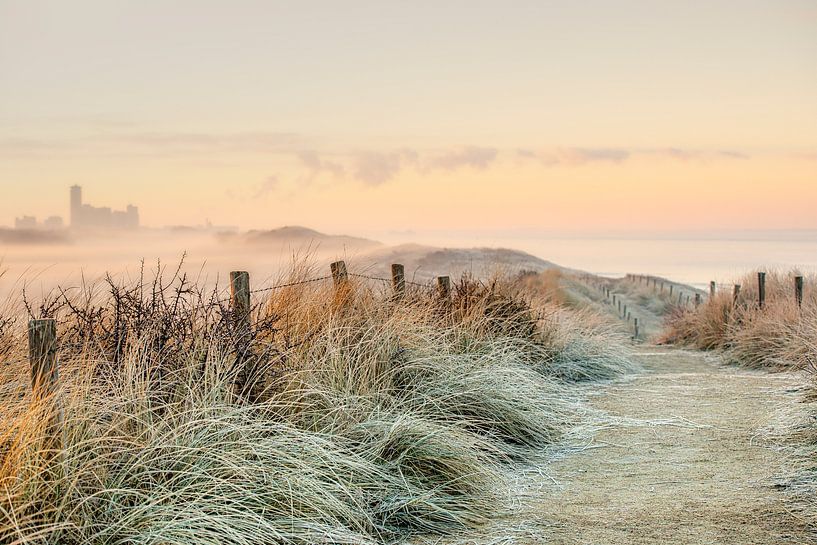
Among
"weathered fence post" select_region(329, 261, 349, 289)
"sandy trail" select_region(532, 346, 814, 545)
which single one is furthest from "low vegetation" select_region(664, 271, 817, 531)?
"weathered fence post" select_region(329, 261, 349, 289)

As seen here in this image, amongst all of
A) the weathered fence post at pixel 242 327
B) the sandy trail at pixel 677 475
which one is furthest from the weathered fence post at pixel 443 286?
the weathered fence post at pixel 242 327

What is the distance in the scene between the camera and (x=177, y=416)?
16.9 ft

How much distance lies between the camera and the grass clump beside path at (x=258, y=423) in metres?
4.30

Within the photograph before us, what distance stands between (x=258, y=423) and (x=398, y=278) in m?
5.24

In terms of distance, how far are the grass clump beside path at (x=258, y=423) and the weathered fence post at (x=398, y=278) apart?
3.58 feet

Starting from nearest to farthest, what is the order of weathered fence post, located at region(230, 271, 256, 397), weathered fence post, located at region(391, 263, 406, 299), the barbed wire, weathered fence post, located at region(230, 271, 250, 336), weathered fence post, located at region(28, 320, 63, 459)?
weathered fence post, located at region(28, 320, 63, 459) → weathered fence post, located at region(230, 271, 256, 397) → weathered fence post, located at region(230, 271, 250, 336) → the barbed wire → weathered fence post, located at region(391, 263, 406, 299)

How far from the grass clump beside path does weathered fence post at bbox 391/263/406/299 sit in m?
1.09

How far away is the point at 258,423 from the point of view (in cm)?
523

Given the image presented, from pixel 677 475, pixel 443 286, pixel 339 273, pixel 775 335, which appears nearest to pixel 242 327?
pixel 339 273

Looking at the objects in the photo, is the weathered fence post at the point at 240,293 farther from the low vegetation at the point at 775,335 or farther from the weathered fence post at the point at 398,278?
the low vegetation at the point at 775,335

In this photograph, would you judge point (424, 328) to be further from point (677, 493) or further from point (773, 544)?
point (773, 544)

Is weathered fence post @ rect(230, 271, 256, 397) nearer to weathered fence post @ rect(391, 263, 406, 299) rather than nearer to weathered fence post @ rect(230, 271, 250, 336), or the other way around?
weathered fence post @ rect(230, 271, 250, 336)

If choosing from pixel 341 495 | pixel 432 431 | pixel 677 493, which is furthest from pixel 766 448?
pixel 341 495

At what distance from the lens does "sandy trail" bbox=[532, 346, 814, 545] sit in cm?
509
